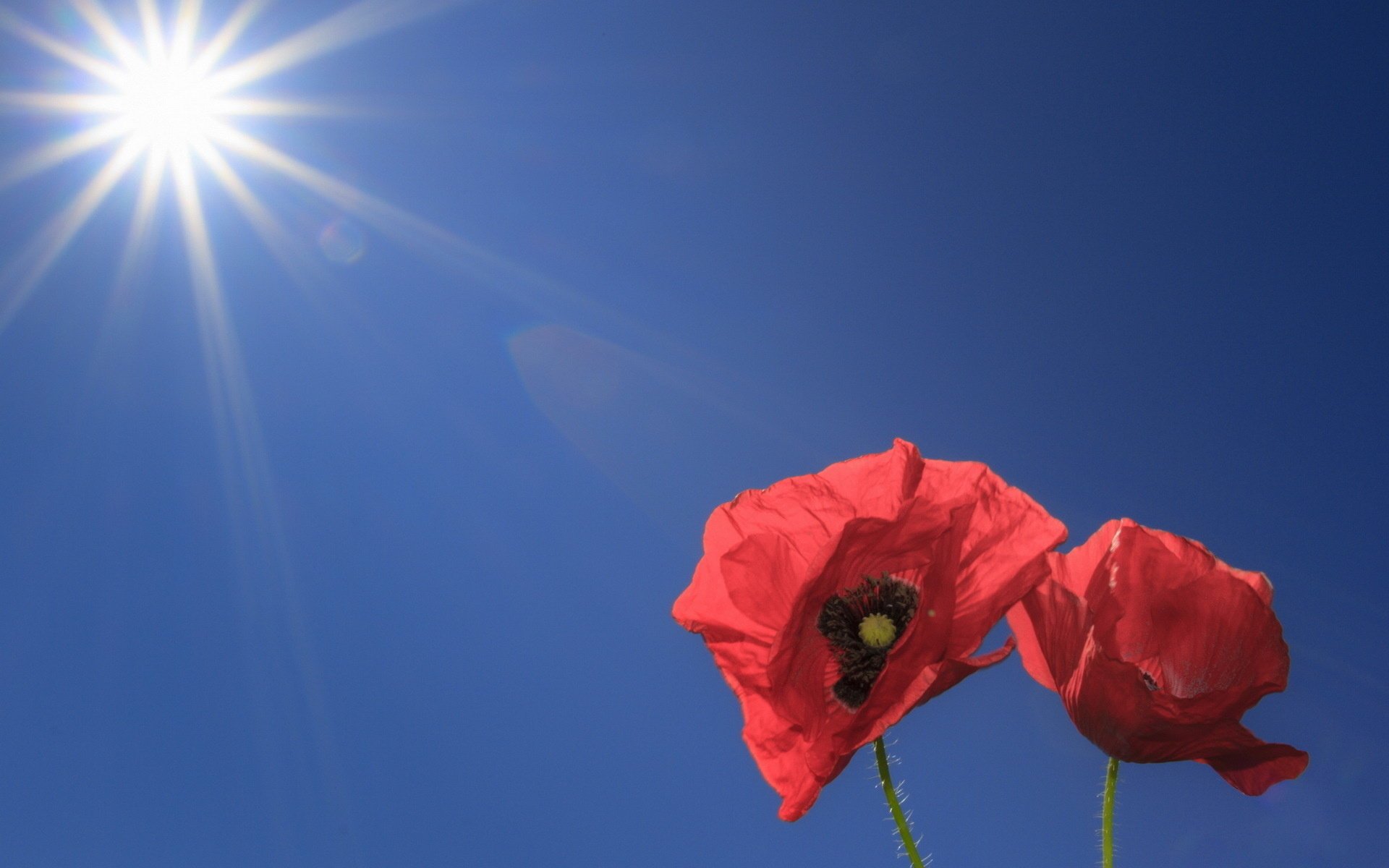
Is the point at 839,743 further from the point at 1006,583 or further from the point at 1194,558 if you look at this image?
the point at 1194,558

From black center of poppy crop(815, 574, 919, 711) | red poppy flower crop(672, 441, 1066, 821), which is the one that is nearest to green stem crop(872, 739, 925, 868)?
red poppy flower crop(672, 441, 1066, 821)

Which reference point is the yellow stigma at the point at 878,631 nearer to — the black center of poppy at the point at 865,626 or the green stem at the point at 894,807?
the black center of poppy at the point at 865,626

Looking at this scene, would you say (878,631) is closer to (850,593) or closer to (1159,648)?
(850,593)

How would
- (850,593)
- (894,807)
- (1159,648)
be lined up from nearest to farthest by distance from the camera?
1. (894,807)
2. (1159,648)
3. (850,593)

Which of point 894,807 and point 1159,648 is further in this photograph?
point 1159,648

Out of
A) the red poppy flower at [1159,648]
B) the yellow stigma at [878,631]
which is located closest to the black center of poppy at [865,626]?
the yellow stigma at [878,631]

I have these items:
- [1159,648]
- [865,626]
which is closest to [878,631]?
[865,626]
